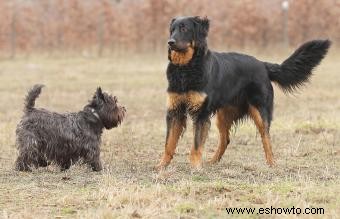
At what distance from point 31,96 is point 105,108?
1.06 meters

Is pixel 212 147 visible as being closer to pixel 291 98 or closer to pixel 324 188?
pixel 324 188

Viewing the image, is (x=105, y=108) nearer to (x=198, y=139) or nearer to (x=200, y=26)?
(x=198, y=139)

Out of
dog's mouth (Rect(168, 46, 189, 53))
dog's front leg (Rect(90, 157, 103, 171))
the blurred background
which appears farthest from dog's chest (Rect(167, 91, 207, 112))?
the blurred background

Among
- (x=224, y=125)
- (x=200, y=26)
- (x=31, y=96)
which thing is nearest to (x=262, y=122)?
(x=224, y=125)

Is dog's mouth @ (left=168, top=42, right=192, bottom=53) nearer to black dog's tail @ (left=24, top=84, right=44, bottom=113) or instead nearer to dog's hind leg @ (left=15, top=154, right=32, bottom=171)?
black dog's tail @ (left=24, top=84, right=44, bottom=113)

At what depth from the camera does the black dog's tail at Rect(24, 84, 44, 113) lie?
8383mm

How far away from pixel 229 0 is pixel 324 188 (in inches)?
1253

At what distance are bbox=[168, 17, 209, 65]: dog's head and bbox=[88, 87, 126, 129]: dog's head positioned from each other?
3.27 feet

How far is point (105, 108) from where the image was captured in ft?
29.5

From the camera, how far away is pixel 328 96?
19.2 meters

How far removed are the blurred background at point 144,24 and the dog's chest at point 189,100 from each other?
27.9 m

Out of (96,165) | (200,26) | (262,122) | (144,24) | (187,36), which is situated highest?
(144,24)

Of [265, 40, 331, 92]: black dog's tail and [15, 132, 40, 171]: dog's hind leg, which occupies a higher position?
[265, 40, 331, 92]: black dog's tail

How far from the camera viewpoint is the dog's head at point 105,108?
8961mm
